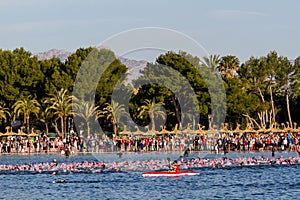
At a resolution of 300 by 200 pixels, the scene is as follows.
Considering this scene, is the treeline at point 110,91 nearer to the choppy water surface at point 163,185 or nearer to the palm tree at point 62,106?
the palm tree at point 62,106

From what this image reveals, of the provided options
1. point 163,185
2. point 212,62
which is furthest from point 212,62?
point 163,185

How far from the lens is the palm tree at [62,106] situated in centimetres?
11962

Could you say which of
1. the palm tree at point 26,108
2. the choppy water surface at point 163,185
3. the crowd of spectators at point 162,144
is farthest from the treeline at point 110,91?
the choppy water surface at point 163,185

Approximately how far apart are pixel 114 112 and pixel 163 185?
69.2 meters

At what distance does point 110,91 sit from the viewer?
420ft

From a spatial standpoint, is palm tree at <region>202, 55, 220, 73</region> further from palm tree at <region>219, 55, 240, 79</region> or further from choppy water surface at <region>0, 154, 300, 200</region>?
choppy water surface at <region>0, 154, 300, 200</region>

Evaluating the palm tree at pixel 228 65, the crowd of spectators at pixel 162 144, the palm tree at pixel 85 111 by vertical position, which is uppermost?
the palm tree at pixel 228 65

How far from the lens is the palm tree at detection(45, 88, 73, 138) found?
120 meters

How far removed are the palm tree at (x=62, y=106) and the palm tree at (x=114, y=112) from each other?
4.92 m

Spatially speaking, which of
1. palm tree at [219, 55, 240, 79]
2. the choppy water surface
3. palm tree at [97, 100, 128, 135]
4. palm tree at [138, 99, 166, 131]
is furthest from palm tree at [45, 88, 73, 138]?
the choppy water surface

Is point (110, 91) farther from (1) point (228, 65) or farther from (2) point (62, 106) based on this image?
(1) point (228, 65)

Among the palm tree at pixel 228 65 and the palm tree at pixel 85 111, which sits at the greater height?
the palm tree at pixel 228 65

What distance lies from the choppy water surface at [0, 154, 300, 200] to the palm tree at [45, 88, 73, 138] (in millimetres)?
55232

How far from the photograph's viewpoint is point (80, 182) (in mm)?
55594
